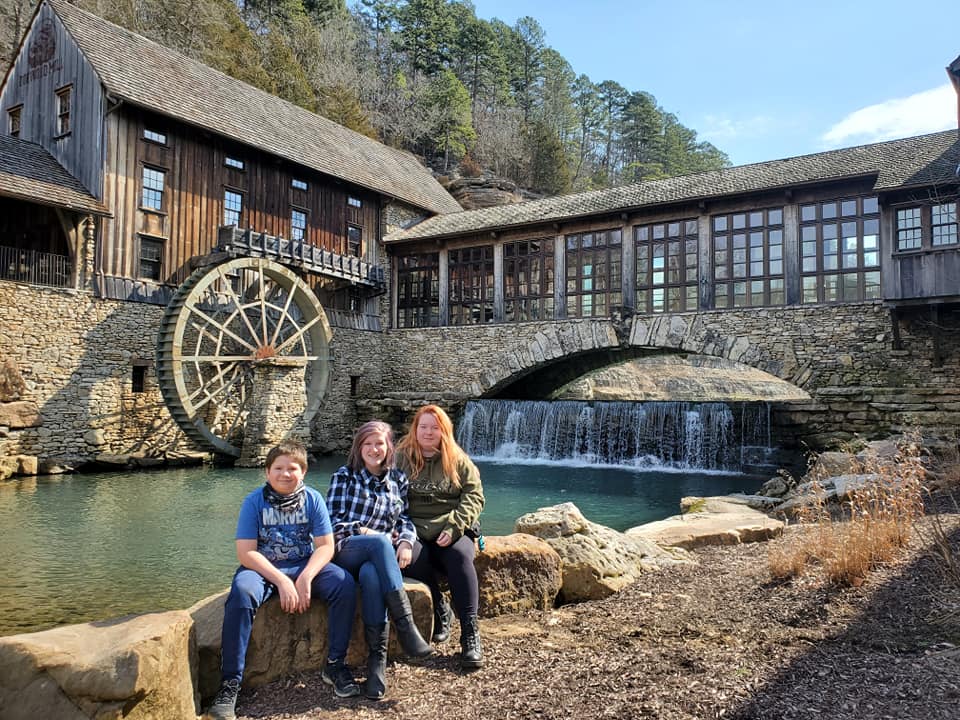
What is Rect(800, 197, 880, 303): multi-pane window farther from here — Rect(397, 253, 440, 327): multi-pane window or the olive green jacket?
the olive green jacket

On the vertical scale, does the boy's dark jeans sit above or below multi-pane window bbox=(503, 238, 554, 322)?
below

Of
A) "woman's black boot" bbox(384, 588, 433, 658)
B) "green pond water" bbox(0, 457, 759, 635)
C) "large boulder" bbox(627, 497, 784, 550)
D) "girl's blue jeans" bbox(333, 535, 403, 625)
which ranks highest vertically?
"girl's blue jeans" bbox(333, 535, 403, 625)

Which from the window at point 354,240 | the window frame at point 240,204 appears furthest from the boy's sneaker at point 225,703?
the window at point 354,240

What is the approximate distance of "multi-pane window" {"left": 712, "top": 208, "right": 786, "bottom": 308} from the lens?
1670cm

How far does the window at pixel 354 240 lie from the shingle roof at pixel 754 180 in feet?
3.27

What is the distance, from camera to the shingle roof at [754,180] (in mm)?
14797

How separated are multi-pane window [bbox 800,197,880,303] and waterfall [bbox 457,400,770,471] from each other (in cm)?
311

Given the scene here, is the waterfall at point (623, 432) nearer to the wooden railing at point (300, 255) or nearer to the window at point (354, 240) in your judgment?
the wooden railing at point (300, 255)

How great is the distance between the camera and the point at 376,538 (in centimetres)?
347

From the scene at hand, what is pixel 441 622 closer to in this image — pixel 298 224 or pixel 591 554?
pixel 591 554

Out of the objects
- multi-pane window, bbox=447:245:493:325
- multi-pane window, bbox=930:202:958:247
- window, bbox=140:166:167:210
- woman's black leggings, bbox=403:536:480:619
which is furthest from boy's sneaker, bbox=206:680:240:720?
multi-pane window, bbox=447:245:493:325

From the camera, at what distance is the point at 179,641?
295cm

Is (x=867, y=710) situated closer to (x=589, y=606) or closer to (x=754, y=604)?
(x=754, y=604)

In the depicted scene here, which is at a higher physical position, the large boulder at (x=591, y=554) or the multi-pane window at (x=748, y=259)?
the multi-pane window at (x=748, y=259)
